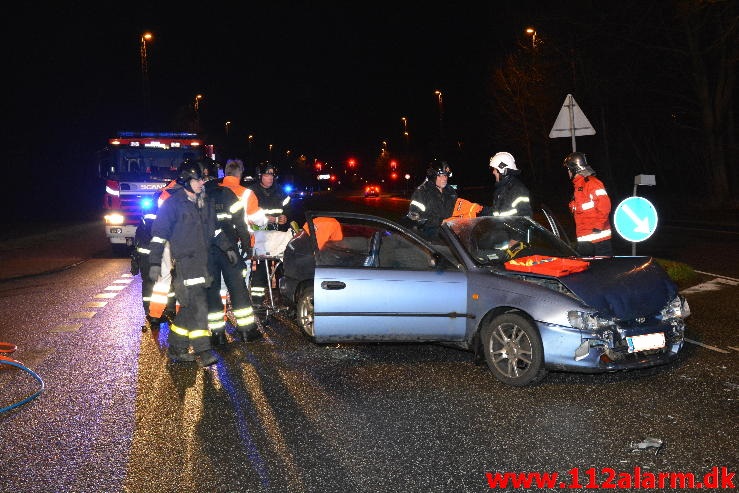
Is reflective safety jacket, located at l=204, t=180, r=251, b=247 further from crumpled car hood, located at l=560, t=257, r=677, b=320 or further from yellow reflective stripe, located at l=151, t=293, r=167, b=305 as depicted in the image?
crumpled car hood, located at l=560, t=257, r=677, b=320

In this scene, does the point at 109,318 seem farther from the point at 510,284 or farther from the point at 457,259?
the point at 510,284

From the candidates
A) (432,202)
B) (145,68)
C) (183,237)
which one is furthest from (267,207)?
(145,68)

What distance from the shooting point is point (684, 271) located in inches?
490

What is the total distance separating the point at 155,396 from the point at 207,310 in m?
1.30

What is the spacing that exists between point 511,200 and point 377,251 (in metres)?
2.15

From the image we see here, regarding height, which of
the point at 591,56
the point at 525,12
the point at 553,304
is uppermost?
the point at 525,12

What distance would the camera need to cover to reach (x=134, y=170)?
1875cm

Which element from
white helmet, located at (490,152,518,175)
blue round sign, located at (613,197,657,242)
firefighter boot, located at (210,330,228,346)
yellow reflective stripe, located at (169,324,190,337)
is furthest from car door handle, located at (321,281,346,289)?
blue round sign, located at (613,197,657,242)

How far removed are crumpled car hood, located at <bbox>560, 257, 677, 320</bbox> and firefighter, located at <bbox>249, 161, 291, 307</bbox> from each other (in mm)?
4443

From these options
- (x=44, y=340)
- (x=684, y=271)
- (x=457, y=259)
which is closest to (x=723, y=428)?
(x=457, y=259)

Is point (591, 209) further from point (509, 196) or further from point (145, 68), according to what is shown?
point (145, 68)

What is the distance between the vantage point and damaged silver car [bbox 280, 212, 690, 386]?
607cm

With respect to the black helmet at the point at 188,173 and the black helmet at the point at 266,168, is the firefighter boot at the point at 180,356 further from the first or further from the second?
the black helmet at the point at 266,168

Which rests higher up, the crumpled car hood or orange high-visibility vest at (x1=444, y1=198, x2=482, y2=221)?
orange high-visibility vest at (x1=444, y1=198, x2=482, y2=221)
